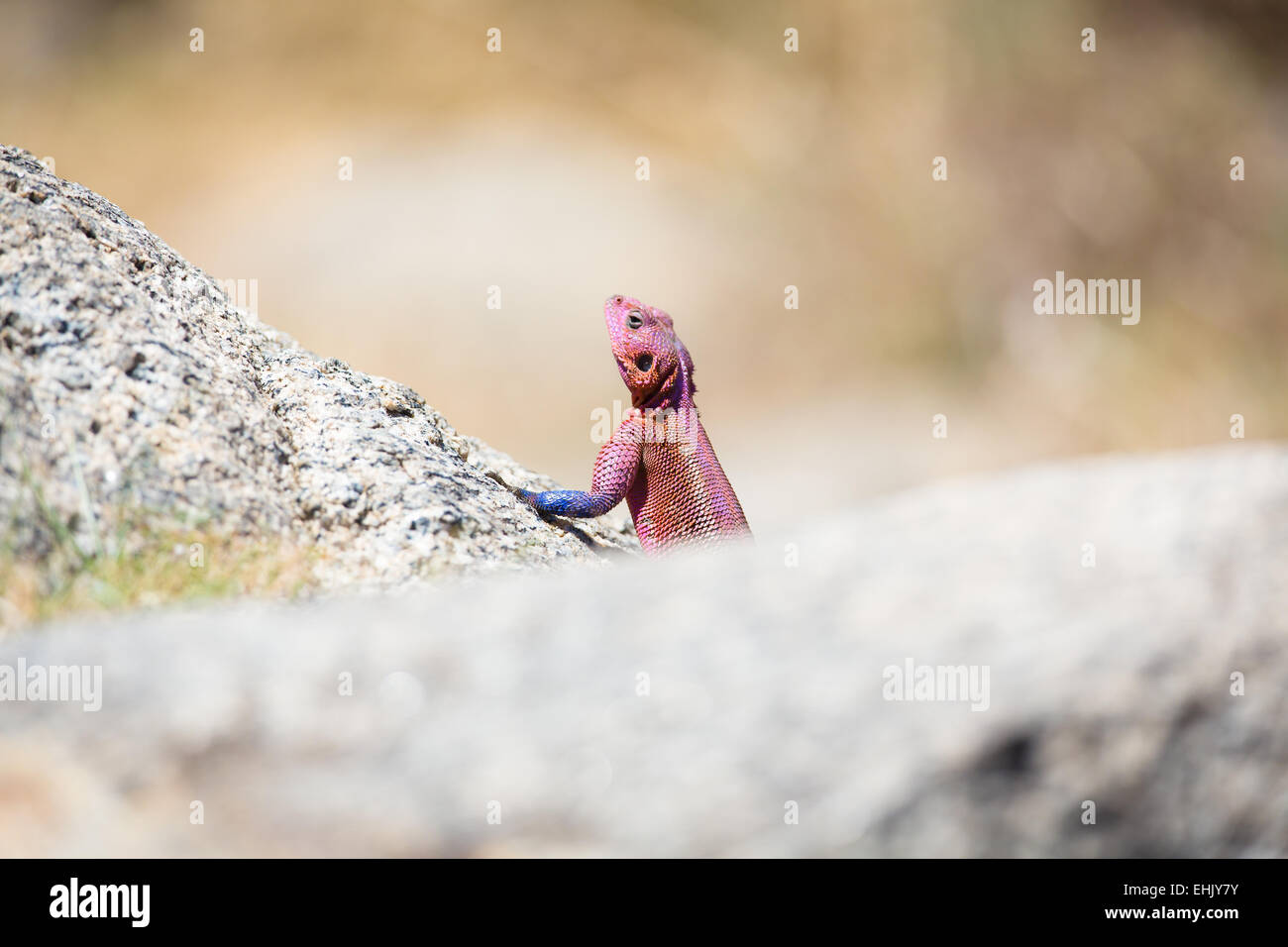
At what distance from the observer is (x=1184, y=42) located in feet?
61.1

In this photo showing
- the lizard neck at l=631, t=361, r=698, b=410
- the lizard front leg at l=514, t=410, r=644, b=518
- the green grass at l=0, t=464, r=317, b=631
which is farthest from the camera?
the lizard neck at l=631, t=361, r=698, b=410

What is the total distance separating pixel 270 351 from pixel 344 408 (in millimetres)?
599

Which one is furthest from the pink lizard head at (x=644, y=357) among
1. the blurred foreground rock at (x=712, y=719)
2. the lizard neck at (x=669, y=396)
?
the blurred foreground rock at (x=712, y=719)

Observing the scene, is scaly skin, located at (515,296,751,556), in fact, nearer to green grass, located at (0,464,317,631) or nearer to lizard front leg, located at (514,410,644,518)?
lizard front leg, located at (514,410,644,518)

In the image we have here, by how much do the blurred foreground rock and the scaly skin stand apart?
271 centimetres

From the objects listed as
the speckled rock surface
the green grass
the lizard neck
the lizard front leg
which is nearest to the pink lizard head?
the lizard neck

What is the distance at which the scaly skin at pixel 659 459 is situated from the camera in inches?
226

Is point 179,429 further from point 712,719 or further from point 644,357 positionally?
point 644,357

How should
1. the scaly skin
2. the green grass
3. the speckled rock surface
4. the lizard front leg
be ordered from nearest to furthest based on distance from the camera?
the green grass
the speckled rock surface
the lizard front leg
the scaly skin

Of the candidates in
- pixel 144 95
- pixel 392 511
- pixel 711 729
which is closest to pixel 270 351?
pixel 392 511

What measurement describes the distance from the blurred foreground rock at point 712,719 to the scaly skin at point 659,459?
8.89 feet

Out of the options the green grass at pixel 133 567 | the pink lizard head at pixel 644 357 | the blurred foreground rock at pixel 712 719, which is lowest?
the blurred foreground rock at pixel 712 719

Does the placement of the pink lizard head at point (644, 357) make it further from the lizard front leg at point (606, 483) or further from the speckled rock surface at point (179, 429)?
the speckled rock surface at point (179, 429)

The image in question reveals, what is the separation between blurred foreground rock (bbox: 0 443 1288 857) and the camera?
240 cm
